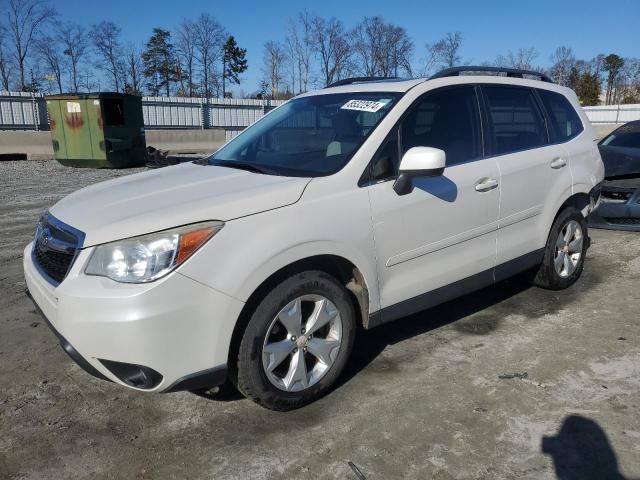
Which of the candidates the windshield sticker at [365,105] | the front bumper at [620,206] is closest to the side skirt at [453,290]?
the windshield sticker at [365,105]

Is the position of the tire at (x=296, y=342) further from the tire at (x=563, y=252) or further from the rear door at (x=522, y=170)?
the tire at (x=563, y=252)

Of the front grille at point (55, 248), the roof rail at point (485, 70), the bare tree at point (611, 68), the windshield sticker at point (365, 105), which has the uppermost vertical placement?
the bare tree at point (611, 68)

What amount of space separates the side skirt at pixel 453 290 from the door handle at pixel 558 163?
0.70 meters

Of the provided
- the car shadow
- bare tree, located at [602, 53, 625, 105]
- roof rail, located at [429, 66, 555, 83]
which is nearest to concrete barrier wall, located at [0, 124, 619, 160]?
roof rail, located at [429, 66, 555, 83]

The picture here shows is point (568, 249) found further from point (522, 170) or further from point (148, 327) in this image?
point (148, 327)

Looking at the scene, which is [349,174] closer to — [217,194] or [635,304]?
[217,194]

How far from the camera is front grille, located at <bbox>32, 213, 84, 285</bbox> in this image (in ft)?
8.96

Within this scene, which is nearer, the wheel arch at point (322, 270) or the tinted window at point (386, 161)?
the wheel arch at point (322, 270)

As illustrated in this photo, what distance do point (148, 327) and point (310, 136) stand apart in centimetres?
180

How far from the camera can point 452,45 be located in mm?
37719

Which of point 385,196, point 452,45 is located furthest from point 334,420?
point 452,45

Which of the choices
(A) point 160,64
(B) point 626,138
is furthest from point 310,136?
(A) point 160,64

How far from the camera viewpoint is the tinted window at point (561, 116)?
4699 mm

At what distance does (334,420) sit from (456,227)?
152 cm
